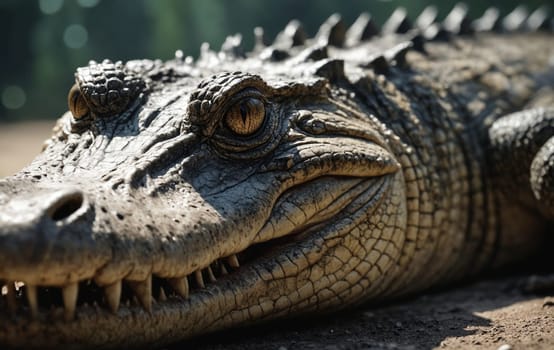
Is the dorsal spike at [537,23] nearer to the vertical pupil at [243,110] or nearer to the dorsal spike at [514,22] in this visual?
the dorsal spike at [514,22]

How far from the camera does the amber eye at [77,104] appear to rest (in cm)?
310

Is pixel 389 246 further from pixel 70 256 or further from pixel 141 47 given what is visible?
pixel 141 47

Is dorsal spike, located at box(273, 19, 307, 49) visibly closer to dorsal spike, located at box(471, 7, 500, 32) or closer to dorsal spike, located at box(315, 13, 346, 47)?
dorsal spike, located at box(315, 13, 346, 47)

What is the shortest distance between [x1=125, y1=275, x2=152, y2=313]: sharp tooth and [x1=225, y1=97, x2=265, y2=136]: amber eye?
891mm

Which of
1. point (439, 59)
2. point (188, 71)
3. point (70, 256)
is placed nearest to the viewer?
point (70, 256)

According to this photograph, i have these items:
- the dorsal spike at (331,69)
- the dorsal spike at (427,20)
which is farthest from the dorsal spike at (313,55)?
the dorsal spike at (427,20)

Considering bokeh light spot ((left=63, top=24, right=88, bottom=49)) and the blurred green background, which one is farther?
bokeh light spot ((left=63, top=24, right=88, bottom=49))

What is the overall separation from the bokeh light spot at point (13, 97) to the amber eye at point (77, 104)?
44.1ft

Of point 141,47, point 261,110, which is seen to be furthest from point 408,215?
point 141,47

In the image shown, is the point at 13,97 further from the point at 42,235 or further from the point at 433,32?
the point at 42,235

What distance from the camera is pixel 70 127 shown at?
310 centimetres

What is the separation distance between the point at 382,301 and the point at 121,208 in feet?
5.90

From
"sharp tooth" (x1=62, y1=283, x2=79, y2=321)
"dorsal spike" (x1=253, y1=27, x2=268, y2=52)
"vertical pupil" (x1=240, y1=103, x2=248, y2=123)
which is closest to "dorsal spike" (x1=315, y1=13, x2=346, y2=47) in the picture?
"dorsal spike" (x1=253, y1=27, x2=268, y2=52)

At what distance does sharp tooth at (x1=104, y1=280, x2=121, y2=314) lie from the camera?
2.11 meters
